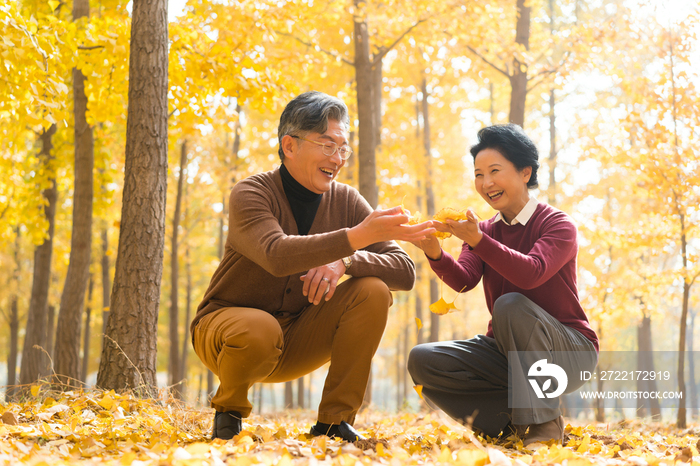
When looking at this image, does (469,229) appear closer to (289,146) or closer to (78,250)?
(289,146)

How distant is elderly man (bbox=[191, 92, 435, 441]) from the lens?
2.44m

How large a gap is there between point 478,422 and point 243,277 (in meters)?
1.59

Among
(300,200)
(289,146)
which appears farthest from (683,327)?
(289,146)

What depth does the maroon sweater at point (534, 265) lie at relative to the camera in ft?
8.68

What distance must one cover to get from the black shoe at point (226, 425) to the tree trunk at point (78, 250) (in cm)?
393

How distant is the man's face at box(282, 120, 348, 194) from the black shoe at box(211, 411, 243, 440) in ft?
4.20

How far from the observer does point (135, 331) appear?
3633mm

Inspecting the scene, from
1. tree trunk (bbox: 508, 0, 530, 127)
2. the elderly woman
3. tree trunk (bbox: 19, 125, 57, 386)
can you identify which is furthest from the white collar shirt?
tree trunk (bbox: 19, 125, 57, 386)

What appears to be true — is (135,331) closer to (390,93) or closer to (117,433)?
(117,433)

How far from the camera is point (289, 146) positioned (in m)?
2.90

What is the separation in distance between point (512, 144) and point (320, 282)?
149 centimetres

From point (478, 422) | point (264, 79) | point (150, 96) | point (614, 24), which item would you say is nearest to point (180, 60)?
point (264, 79)

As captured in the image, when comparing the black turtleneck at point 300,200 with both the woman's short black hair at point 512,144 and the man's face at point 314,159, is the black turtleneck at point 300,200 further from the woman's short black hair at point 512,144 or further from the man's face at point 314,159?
the woman's short black hair at point 512,144

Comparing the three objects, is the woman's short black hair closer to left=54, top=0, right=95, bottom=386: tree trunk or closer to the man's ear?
the man's ear
